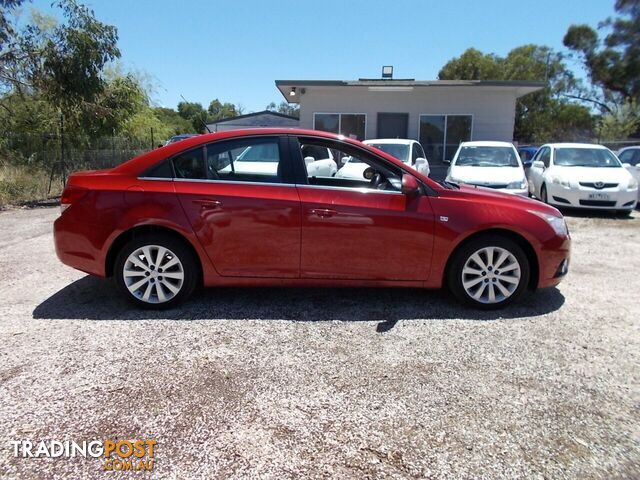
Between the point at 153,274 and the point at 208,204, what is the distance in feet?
2.56

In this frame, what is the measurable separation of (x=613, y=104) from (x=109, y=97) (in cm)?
4826

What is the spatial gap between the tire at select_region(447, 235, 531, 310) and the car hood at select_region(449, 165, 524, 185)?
5.48 metres

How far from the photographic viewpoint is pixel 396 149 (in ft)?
36.1

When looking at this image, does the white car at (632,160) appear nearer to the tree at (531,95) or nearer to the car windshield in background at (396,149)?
the car windshield in background at (396,149)

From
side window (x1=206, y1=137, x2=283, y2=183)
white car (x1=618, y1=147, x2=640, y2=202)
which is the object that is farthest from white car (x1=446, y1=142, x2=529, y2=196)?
side window (x1=206, y1=137, x2=283, y2=183)

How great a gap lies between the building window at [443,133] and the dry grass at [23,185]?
1204 cm

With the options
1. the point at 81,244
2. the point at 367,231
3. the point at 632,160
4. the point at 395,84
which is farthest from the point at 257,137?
the point at 395,84

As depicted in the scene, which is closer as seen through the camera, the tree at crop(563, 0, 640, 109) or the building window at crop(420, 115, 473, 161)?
the building window at crop(420, 115, 473, 161)

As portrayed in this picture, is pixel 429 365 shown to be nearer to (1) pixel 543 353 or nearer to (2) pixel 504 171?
(1) pixel 543 353

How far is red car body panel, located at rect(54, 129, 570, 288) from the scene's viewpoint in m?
3.82

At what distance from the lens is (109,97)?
12.2 metres

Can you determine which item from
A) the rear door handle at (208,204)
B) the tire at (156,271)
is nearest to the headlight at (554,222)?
the rear door handle at (208,204)

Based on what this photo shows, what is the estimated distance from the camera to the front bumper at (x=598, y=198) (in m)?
9.06

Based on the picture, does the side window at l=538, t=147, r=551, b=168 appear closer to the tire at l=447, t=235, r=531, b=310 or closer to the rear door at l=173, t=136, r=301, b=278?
the tire at l=447, t=235, r=531, b=310
